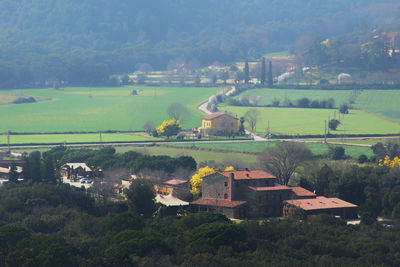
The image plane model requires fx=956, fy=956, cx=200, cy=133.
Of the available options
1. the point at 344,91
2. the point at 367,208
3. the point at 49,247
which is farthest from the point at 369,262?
the point at 344,91

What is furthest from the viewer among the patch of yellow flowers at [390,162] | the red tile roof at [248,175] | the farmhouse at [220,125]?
the farmhouse at [220,125]

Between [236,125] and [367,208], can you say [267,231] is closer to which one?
[367,208]

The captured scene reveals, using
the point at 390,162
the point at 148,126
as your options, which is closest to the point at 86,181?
the point at 390,162

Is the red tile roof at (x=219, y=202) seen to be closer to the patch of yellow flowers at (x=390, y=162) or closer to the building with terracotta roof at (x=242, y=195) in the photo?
the building with terracotta roof at (x=242, y=195)

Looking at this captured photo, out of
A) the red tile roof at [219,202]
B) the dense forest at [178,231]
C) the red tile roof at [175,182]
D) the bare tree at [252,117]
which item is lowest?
the dense forest at [178,231]

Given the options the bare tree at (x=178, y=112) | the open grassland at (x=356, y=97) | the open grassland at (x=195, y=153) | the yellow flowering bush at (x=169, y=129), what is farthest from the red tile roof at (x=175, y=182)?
the open grassland at (x=356, y=97)

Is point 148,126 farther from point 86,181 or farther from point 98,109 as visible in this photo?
point 86,181
